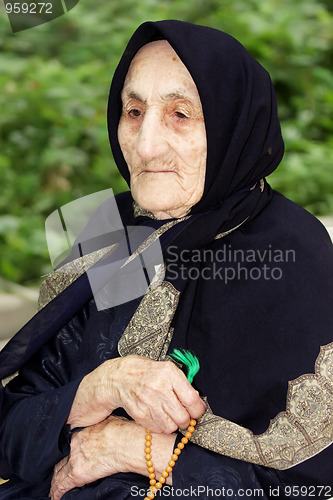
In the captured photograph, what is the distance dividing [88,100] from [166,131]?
2.84m

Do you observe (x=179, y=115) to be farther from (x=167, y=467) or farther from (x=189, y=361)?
(x=167, y=467)

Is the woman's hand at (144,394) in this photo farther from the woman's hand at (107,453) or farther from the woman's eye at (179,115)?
the woman's eye at (179,115)

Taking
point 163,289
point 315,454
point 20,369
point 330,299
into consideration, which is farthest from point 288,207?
point 20,369

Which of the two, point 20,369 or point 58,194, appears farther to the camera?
point 58,194

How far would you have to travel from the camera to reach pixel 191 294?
1644 millimetres

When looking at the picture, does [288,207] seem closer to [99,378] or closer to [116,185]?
[99,378]

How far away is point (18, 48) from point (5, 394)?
11.2 feet

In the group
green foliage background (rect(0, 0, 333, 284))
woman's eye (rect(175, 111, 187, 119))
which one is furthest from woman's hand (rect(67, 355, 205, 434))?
green foliage background (rect(0, 0, 333, 284))

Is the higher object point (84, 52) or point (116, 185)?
point (84, 52)

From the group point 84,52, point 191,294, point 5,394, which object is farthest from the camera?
point 84,52

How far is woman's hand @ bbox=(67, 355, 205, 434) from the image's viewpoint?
1504 mm

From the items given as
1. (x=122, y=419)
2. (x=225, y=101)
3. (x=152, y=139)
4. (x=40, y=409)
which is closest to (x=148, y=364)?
(x=122, y=419)

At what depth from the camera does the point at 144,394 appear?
59.7 inches

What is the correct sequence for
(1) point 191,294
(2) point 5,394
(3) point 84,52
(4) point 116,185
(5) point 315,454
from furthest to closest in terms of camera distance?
(3) point 84,52 < (4) point 116,185 < (2) point 5,394 < (1) point 191,294 < (5) point 315,454
